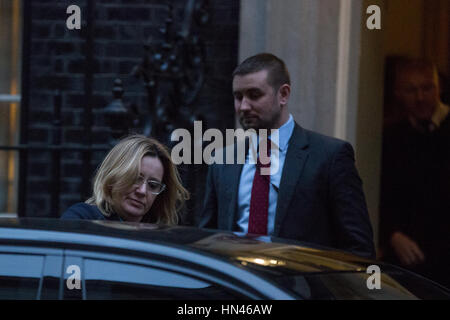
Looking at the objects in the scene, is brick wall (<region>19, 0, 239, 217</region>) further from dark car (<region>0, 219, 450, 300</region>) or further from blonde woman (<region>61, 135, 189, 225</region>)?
dark car (<region>0, 219, 450, 300</region>)

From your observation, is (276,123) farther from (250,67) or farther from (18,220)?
(18,220)

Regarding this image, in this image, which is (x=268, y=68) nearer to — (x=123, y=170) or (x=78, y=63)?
(x=123, y=170)

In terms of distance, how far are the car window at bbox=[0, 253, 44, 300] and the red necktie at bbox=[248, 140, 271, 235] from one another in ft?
5.78

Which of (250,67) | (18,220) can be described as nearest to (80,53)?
(250,67)

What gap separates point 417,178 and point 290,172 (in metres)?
2.86

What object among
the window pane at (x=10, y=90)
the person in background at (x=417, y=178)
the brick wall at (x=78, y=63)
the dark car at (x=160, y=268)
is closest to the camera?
the dark car at (x=160, y=268)

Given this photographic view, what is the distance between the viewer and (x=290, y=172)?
4.85 m

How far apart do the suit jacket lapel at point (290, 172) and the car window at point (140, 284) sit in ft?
5.83

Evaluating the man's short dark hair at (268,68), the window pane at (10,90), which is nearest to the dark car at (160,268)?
the man's short dark hair at (268,68)

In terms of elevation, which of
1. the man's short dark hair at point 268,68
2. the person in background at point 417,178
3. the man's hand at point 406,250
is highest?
the man's short dark hair at point 268,68

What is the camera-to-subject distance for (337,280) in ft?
10.6

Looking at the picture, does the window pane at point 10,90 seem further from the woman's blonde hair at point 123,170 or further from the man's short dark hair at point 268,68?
the woman's blonde hair at point 123,170

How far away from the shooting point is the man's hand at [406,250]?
735 centimetres

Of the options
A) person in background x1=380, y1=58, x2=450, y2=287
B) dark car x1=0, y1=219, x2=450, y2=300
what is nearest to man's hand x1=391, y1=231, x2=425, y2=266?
person in background x1=380, y1=58, x2=450, y2=287
